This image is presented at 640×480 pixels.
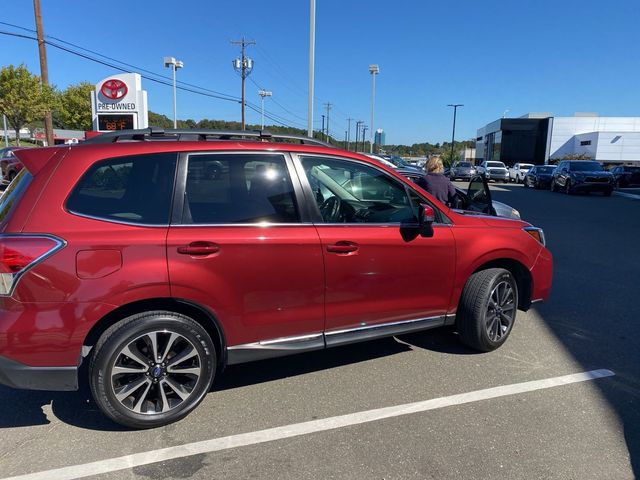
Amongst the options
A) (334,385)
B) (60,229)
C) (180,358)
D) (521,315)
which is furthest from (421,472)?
(521,315)

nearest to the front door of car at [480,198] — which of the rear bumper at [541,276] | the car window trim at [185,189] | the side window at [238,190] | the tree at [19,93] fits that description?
the rear bumper at [541,276]

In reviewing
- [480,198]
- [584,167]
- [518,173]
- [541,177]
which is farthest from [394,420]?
[518,173]

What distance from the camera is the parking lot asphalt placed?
2.71 meters

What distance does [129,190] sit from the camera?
9.88ft

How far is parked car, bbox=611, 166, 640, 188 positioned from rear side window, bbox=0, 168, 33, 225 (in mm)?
35625

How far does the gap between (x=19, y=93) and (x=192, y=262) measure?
1371 inches

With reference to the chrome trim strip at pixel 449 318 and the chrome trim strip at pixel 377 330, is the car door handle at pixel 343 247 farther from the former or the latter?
the chrome trim strip at pixel 449 318

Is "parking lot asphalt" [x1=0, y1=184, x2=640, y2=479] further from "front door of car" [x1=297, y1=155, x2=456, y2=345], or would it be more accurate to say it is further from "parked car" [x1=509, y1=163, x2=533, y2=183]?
"parked car" [x1=509, y1=163, x2=533, y2=183]

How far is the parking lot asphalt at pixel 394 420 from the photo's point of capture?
271 centimetres

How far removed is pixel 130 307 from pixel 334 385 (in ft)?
5.31

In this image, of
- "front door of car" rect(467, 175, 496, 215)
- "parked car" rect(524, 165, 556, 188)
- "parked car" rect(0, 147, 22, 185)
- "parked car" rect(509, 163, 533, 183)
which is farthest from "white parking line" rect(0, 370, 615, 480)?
"parked car" rect(509, 163, 533, 183)

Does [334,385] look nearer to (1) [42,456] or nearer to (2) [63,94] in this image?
(1) [42,456]

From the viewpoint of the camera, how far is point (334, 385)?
144 inches

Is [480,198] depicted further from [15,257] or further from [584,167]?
[584,167]
